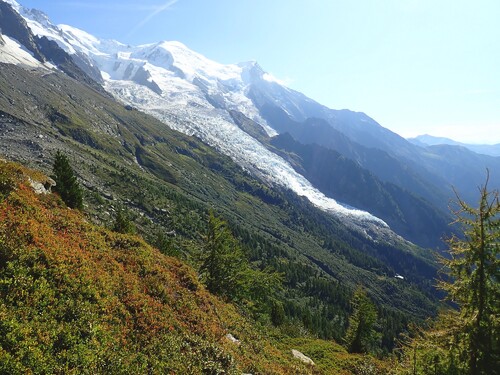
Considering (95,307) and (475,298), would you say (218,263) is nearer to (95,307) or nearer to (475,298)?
(95,307)

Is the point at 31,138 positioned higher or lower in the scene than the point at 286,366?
lower

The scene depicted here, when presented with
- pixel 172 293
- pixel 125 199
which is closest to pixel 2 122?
pixel 125 199

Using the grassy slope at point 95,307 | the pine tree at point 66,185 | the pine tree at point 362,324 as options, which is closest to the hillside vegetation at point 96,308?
the grassy slope at point 95,307

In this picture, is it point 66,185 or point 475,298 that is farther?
point 66,185

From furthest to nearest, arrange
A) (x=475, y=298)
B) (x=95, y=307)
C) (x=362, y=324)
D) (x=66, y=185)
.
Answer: (x=362, y=324)
(x=66, y=185)
(x=475, y=298)
(x=95, y=307)

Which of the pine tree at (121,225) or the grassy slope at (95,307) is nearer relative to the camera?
the grassy slope at (95,307)

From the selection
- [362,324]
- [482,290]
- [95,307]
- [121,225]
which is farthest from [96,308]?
[362,324]

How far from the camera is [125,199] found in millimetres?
169625

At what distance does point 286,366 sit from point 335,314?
17594 cm

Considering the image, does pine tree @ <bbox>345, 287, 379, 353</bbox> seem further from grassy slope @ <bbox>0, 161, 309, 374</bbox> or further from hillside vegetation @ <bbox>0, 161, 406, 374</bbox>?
grassy slope @ <bbox>0, 161, 309, 374</bbox>

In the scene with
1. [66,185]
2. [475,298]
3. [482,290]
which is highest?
[482,290]

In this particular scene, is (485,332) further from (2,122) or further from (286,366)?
(2,122)

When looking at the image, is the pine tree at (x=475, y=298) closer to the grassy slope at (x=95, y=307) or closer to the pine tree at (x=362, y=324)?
the grassy slope at (x=95, y=307)

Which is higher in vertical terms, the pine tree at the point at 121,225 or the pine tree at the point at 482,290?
the pine tree at the point at 482,290
